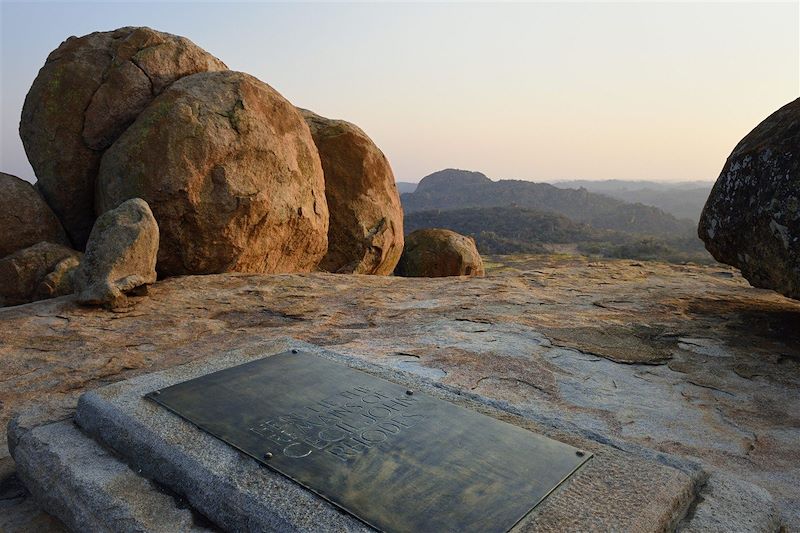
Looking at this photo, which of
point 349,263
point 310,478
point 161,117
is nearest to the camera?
point 310,478

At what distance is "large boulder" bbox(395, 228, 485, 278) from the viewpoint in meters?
9.77

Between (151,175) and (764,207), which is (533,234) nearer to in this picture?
(151,175)

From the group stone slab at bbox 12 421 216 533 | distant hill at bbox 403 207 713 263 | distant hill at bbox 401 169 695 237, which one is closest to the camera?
stone slab at bbox 12 421 216 533

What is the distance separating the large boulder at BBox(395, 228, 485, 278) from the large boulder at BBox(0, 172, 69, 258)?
5.44 m

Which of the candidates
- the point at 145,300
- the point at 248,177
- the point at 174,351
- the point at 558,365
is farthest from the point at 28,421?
the point at 248,177

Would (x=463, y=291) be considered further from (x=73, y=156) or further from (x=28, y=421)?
(x=73, y=156)

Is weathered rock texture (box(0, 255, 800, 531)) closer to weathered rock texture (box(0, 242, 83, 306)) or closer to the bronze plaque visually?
the bronze plaque

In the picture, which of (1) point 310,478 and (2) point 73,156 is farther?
(2) point 73,156

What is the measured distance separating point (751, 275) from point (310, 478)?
3962 millimetres

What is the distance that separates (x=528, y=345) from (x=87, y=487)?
9.57 ft

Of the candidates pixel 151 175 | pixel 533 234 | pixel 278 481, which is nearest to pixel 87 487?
pixel 278 481

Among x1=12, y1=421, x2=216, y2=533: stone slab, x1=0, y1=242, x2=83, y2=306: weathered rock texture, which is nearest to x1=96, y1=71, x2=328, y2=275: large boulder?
x1=0, y1=242, x2=83, y2=306: weathered rock texture

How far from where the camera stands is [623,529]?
5.75 feet

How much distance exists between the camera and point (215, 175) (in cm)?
595
